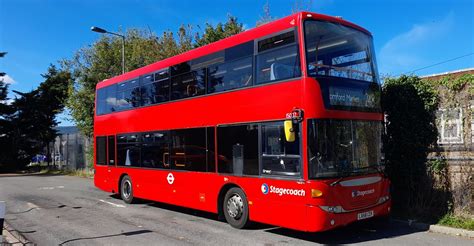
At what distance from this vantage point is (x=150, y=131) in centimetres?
1266

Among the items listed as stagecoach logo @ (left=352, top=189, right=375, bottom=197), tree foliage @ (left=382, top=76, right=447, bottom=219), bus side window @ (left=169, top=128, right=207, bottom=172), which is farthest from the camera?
bus side window @ (left=169, top=128, right=207, bottom=172)

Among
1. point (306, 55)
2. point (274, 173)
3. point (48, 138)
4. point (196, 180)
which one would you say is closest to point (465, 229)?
point (274, 173)

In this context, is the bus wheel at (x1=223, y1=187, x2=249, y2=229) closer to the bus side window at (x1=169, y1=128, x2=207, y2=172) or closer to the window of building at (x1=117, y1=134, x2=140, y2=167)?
the bus side window at (x1=169, y1=128, x2=207, y2=172)

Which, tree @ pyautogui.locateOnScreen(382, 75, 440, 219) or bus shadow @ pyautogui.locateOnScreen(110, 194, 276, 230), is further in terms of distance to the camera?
tree @ pyautogui.locateOnScreen(382, 75, 440, 219)

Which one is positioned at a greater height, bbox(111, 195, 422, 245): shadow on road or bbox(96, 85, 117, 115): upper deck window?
bbox(96, 85, 117, 115): upper deck window

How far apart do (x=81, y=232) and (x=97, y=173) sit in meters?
6.98

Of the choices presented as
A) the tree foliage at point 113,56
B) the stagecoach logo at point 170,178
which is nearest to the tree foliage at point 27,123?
the tree foliage at point 113,56

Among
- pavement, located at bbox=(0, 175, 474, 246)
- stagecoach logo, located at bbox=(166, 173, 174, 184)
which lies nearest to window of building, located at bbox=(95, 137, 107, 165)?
pavement, located at bbox=(0, 175, 474, 246)

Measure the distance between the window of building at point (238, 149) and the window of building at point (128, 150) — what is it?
14.3 feet

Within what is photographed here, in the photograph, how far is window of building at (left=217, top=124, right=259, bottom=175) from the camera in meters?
8.97

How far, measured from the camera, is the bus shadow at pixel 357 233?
818 centimetres

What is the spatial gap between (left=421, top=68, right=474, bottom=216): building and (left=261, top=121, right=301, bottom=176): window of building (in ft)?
12.3

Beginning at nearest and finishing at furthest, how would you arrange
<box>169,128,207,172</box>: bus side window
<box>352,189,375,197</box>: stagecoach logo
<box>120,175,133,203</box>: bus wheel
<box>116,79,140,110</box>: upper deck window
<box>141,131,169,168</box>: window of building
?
<box>352,189,375,197</box>: stagecoach logo < <box>169,128,207,172</box>: bus side window < <box>141,131,169,168</box>: window of building < <box>116,79,140,110</box>: upper deck window < <box>120,175,133,203</box>: bus wheel

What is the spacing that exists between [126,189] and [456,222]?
9.61m
